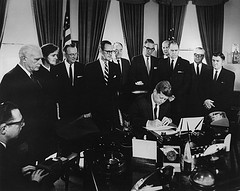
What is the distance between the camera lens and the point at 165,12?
7.82 ft

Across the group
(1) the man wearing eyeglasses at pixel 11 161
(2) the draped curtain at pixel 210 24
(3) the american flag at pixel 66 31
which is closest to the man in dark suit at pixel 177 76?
(2) the draped curtain at pixel 210 24

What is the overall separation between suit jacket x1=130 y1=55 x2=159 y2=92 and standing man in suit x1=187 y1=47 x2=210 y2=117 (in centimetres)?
35

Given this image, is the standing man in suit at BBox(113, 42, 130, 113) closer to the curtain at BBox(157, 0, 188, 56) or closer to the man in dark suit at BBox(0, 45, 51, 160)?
the curtain at BBox(157, 0, 188, 56)

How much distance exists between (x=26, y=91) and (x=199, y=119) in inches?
57.7

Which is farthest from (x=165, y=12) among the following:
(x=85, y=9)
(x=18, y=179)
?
(x=18, y=179)

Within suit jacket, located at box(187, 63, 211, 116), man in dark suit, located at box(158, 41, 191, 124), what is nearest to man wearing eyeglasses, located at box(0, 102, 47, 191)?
man in dark suit, located at box(158, 41, 191, 124)

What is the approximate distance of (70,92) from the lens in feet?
7.15

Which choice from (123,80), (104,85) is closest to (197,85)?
(123,80)

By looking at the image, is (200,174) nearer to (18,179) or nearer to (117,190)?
(117,190)

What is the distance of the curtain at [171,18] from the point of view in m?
2.37

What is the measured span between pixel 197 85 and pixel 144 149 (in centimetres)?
76

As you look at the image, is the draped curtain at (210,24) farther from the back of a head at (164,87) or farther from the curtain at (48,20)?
the curtain at (48,20)

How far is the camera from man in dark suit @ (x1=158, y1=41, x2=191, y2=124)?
7.96ft

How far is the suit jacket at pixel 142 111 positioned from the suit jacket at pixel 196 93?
0.27 m
